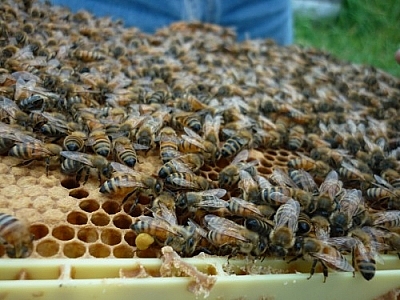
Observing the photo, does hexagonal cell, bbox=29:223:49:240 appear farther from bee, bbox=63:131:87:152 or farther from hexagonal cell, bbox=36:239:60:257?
bee, bbox=63:131:87:152

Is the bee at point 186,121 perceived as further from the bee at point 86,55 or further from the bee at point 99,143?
the bee at point 86,55

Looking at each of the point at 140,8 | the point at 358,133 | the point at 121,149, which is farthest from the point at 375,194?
the point at 140,8

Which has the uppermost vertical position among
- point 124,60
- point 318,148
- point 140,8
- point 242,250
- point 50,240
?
point 140,8

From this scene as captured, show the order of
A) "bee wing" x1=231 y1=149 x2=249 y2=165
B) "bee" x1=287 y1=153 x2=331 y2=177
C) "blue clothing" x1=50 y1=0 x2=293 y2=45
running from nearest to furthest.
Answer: "bee wing" x1=231 y1=149 x2=249 y2=165 → "bee" x1=287 y1=153 x2=331 y2=177 → "blue clothing" x1=50 y1=0 x2=293 y2=45

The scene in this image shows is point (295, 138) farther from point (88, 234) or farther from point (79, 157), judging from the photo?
point (88, 234)

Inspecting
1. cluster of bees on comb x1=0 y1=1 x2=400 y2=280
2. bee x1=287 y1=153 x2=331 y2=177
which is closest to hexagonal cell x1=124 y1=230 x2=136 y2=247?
cluster of bees on comb x1=0 y1=1 x2=400 y2=280

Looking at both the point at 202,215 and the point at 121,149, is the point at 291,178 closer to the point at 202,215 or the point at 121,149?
the point at 202,215

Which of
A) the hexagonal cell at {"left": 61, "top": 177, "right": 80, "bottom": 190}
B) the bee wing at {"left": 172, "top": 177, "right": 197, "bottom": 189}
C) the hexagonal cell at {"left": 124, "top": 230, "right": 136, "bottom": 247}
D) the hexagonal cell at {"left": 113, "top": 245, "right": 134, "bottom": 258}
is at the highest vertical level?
the bee wing at {"left": 172, "top": 177, "right": 197, "bottom": 189}
